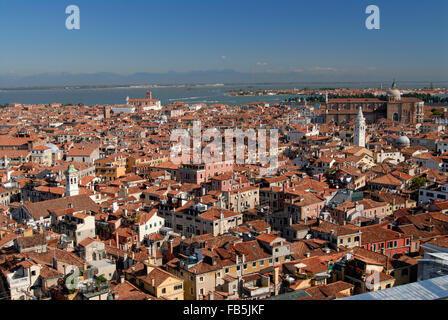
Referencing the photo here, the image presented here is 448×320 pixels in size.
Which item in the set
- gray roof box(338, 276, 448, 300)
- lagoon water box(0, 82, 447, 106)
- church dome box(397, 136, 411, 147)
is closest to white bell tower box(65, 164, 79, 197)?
gray roof box(338, 276, 448, 300)

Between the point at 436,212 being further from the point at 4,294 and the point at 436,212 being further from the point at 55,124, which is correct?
the point at 55,124

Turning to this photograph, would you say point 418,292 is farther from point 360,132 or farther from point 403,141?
point 403,141

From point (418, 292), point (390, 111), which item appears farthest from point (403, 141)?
point (418, 292)

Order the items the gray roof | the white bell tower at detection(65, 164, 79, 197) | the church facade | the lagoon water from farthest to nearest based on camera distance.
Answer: the lagoon water, the church facade, the white bell tower at detection(65, 164, 79, 197), the gray roof

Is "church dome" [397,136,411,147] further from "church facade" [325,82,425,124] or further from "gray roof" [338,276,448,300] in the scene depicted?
"gray roof" [338,276,448,300]
